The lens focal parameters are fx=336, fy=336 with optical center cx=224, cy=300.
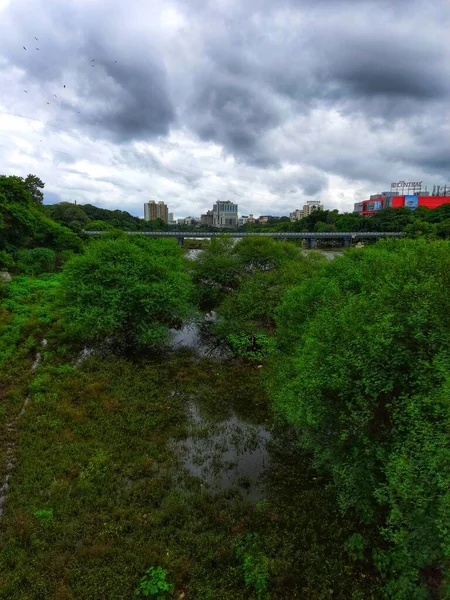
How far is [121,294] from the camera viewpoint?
1695cm

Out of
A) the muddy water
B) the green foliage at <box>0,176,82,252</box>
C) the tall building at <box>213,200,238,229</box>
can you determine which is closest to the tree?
the green foliage at <box>0,176,82,252</box>

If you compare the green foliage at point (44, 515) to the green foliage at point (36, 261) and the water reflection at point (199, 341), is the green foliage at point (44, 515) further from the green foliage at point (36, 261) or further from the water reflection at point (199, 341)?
the green foliage at point (36, 261)

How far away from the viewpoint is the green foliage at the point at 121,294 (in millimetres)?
16781

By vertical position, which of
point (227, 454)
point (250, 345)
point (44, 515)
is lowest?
point (227, 454)

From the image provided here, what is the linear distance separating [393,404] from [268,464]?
538 centimetres

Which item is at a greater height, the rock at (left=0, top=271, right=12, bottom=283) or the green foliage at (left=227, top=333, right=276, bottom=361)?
the rock at (left=0, top=271, right=12, bottom=283)

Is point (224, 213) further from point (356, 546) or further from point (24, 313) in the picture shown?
point (356, 546)

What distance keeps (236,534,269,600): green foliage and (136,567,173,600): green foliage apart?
149 centimetres

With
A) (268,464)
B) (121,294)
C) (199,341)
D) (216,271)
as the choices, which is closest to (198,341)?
Result: (199,341)

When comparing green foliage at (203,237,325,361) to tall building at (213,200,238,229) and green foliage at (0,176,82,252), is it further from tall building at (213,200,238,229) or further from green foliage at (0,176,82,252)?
tall building at (213,200,238,229)

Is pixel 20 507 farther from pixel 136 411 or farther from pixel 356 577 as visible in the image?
pixel 356 577

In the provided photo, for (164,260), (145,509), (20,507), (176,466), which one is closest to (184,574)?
(145,509)

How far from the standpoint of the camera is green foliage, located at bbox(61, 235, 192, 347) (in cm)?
1678

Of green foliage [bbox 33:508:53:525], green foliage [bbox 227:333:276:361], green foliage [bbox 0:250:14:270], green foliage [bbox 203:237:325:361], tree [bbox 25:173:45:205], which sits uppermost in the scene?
tree [bbox 25:173:45:205]
